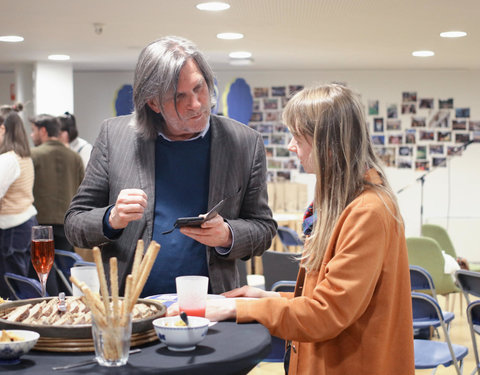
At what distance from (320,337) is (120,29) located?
511cm

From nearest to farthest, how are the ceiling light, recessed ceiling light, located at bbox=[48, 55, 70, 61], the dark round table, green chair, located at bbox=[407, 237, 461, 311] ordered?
the dark round table → green chair, located at bbox=[407, 237, 461, 311] → recessed ceiling light, located at bbox=[48, 55, 70, 61] → the ceiling light

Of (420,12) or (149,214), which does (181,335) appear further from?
(420,12)

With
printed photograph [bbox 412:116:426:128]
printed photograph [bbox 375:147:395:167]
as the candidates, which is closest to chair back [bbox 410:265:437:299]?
printed photograph [bbox 375:147:395:167]

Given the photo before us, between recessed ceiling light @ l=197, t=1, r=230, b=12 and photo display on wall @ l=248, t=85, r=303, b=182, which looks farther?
photo display on wall @ l=248, t=85, r=303, b=182

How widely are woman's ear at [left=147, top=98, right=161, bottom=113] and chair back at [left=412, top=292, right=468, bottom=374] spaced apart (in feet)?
6.08

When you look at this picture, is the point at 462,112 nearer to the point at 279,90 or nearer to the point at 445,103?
the point at 445,103

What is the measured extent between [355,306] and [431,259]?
404 centimetres

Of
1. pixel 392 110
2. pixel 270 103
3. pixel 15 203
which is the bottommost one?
pixel 15 203

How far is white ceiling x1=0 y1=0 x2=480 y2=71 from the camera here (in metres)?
5.20

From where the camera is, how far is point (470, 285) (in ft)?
12.9

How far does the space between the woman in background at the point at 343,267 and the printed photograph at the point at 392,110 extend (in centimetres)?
834

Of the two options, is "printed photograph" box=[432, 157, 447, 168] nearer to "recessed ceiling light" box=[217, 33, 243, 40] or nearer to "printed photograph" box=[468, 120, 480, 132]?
"printed photograph" box=[468, 120, 480, 132]

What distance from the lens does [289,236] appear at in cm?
647

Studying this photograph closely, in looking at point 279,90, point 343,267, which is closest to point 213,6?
point 343,267
